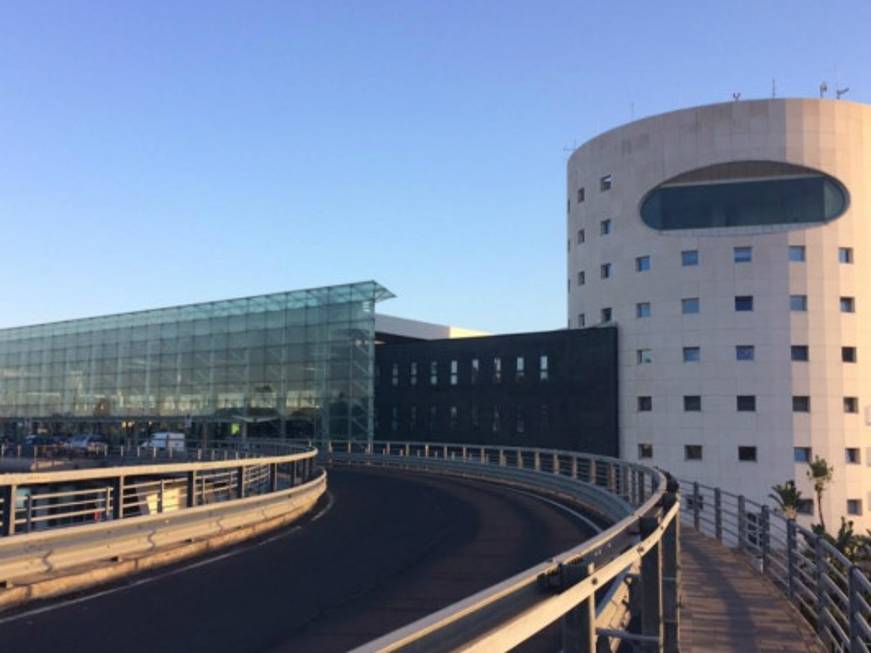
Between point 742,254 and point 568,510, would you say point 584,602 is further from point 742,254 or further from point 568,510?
point 742,254

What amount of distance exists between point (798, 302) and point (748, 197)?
7501 mm

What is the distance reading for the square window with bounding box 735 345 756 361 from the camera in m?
49.2

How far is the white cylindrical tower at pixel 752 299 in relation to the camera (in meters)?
48.2

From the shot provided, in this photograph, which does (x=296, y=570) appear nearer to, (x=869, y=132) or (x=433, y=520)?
(x=433, y=520)

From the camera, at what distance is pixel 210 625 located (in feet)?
27.4

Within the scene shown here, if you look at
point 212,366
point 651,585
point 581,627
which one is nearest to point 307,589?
point 651,585

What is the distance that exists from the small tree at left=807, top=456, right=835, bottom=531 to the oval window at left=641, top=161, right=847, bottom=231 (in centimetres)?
1503

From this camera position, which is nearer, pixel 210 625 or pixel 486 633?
pixel 486 633

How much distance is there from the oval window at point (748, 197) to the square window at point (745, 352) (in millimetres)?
7896

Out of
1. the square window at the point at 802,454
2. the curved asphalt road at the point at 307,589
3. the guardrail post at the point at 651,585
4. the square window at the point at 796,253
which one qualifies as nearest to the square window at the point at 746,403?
the square window at the point at 802,454

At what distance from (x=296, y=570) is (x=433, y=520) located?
23.8ft

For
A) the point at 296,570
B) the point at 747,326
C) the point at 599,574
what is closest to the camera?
the point at 599,574

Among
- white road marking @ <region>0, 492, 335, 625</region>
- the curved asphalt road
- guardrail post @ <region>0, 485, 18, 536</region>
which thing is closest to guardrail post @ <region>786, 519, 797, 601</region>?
the curved asphalt road

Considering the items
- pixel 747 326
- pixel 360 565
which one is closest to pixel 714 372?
pixel 747 326
